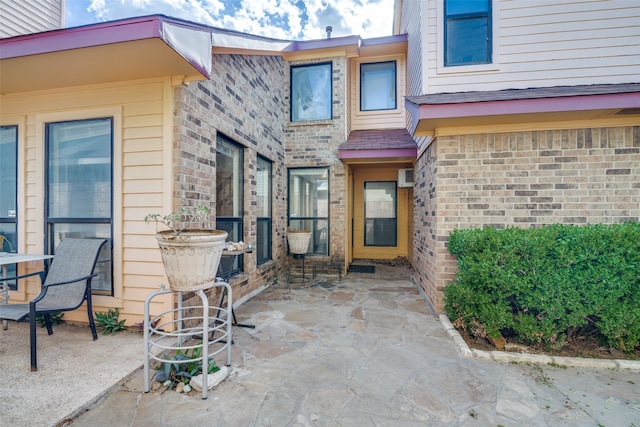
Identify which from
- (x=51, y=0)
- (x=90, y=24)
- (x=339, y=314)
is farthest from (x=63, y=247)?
(x=51, y=0)

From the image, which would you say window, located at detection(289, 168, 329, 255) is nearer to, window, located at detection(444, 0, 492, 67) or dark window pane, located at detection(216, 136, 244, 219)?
dark window pane, located at detection(216, 136, 244, 219)

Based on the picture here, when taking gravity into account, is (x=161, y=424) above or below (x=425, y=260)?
below

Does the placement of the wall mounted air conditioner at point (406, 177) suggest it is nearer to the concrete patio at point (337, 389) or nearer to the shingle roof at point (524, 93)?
the shingle roof at point (524, 93)

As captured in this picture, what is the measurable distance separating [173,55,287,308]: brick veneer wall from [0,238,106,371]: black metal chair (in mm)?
1020

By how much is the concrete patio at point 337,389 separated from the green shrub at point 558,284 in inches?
15.4

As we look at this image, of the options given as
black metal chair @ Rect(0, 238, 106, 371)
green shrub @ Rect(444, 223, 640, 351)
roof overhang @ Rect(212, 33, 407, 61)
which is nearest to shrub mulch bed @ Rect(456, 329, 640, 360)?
green shrub @ Rect(444, 223, 640, 351)

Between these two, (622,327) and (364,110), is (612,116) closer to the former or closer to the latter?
(622,327)

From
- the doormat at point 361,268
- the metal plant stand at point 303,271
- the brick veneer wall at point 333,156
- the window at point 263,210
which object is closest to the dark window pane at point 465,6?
the brick veneer wall at point 333,156

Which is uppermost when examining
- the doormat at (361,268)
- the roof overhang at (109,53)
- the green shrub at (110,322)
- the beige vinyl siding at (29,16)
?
the beige vinyl siding at (29,16)

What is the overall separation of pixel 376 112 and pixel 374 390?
6104 mm

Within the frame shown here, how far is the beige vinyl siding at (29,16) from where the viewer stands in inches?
184

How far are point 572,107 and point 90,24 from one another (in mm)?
4399

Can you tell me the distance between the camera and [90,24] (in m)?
2.27

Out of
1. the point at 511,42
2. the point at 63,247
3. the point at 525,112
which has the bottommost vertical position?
the point at 63,247
